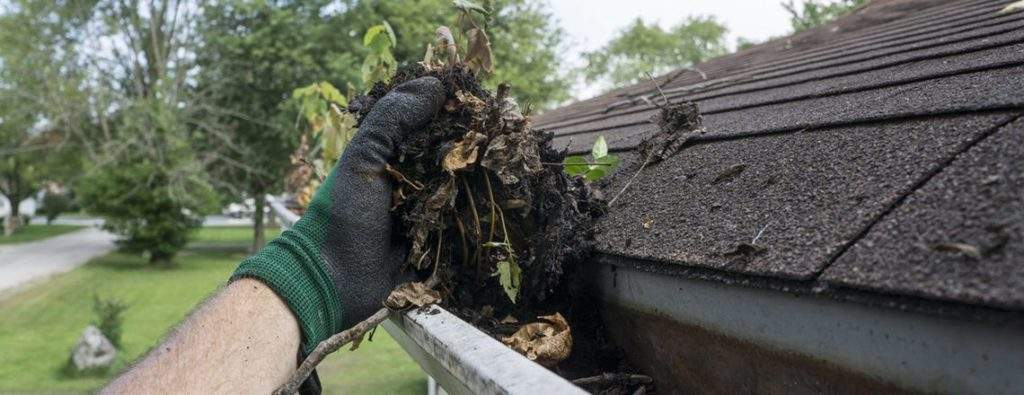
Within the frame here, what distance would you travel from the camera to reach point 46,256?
70.0 feet

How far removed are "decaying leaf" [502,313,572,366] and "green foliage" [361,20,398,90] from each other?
3.85 ft

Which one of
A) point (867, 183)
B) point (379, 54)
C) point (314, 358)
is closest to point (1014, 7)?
point (867, 183)

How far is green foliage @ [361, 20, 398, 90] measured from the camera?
234cm

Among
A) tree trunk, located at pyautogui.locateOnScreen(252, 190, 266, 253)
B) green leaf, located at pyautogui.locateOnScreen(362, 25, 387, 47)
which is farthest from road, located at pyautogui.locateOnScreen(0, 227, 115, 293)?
green leaf, located at pyautogui.locateOnScreen(362, 25, 387, 47)

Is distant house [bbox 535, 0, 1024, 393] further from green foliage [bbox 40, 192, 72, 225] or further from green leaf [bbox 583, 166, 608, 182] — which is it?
green foliage [bbox 40, 192, 72, 225]

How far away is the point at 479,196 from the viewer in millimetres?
1457

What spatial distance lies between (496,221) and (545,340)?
258 millimetres

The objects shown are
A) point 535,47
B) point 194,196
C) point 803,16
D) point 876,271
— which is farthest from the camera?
point 535,47

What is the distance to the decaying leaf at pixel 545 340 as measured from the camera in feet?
4.30

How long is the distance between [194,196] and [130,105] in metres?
3.38

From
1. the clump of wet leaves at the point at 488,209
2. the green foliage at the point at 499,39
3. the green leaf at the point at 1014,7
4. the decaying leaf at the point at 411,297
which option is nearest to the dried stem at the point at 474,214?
the clump of wet leaves at the point at 488,209

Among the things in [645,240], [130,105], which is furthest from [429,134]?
[130,105]

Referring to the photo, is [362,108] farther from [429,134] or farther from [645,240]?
[645,240]

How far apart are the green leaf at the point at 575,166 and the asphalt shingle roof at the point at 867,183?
9cm
